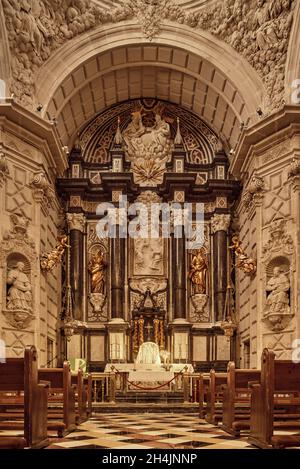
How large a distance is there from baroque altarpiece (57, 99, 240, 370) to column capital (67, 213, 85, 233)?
0.03 metres

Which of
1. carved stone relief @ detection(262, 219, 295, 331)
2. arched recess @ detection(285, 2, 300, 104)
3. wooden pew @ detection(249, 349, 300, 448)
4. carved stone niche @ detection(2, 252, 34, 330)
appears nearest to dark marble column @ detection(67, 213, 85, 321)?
carved stone niche @ detection(2, 252, 34, 330)

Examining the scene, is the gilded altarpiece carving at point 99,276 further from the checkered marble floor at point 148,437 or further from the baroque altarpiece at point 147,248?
the checkered marble floor at point 148,437

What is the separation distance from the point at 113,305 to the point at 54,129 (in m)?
6.07

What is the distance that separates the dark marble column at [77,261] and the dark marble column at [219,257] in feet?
13.1

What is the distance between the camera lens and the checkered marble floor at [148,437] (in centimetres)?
692

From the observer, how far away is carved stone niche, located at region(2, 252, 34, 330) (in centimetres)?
1422

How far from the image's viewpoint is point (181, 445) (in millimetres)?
6941

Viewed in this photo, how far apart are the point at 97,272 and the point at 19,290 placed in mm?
5661

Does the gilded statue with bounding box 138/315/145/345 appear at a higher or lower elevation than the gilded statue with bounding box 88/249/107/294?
lower

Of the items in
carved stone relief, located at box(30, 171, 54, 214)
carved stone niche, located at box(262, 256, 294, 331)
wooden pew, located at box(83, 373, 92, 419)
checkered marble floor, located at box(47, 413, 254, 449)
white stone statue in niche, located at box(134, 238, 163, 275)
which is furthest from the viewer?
white stone statue in niche, located at box(134, 238, 163, 275)

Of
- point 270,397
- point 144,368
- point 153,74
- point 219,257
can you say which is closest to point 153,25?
point 153,74

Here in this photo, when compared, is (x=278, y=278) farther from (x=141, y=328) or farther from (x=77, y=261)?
(x=77, y=261)

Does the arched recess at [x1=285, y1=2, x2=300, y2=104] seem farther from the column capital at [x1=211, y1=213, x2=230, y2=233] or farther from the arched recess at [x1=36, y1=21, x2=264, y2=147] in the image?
the column capital at [x1=211, y1=213, x2=230, y2=233]

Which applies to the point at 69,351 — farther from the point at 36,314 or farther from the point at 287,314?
the point at 287,314
